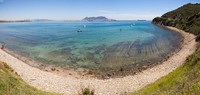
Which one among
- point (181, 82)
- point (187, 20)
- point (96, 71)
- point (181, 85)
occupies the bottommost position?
point (96, 71)

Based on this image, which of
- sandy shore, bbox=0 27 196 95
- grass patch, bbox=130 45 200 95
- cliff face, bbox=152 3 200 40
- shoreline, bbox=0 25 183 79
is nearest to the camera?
grass patch, bbox=130 45 200 95

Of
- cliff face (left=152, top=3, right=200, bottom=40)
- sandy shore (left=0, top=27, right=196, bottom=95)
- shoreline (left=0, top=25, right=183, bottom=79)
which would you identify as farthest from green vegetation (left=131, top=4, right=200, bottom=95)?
cliff face (left=152, top=3, right=200, bottom=40)

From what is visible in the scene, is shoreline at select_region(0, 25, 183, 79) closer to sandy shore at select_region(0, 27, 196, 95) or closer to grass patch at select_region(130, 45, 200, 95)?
sandy shore at select_region(0, 27, 196, 95)

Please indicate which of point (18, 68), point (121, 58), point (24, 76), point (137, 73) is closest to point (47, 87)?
point (24, 76)

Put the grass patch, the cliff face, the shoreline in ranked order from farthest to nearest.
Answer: the cliff face < the shoreline < the grass patch

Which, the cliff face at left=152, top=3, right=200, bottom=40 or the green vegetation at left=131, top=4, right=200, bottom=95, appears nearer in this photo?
the green vegetation at left=131, top=4, right=200, bottom=95

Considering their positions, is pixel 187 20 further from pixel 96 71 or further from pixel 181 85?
pixel 181 85

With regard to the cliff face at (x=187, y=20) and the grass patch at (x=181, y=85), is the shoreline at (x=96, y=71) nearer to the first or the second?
the grass patch at (x=181, y=85)

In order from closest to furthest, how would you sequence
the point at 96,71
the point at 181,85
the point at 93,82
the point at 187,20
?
the point at 181,85, the point at 93,82, the point at 96,71, the point at 187,20

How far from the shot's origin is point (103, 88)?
26.3 meters

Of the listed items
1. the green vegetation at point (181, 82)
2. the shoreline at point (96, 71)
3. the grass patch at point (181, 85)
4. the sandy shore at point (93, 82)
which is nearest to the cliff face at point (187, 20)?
the shoreline at point (96, 71)

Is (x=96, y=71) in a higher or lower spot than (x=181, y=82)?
lower

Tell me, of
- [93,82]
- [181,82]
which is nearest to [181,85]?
[181,82]

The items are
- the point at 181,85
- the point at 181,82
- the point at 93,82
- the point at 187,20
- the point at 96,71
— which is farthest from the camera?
the point at 187,20
